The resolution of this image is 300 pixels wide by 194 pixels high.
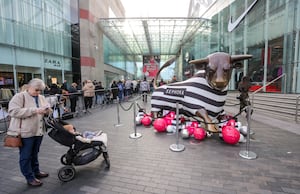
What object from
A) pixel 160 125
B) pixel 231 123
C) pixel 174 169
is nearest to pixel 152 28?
pixel 160 125

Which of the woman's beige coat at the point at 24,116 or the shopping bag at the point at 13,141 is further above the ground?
the woman's beige coat at the point at 24,116

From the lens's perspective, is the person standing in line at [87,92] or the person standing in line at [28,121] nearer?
the person standing in line at [28,121]

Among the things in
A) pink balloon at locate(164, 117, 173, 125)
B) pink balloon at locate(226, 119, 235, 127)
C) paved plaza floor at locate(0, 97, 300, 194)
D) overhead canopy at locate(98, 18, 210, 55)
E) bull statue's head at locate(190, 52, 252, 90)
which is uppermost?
overhead canopy at locate(98, 18, 210, 55)

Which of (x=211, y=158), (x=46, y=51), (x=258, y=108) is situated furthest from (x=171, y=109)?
(x=46, y=51)

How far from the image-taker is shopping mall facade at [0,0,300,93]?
10.1 metres

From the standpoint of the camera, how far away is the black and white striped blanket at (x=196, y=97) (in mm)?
4688

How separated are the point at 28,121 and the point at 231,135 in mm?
3996

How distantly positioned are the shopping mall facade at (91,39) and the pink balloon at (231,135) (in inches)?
305

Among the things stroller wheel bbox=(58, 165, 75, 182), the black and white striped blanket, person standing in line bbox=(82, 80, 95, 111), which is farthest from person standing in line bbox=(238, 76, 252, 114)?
person standing in line bbox=(82, 80, 95, 111)

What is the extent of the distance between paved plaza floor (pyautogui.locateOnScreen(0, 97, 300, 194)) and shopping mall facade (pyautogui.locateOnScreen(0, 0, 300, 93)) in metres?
7.91

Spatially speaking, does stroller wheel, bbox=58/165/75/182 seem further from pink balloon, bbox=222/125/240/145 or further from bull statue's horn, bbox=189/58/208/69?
bull statue's horn, bbox=189/58/208/69

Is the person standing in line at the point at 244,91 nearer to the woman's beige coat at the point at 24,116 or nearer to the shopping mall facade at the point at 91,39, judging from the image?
the shopping mall facade at the point at 91,39

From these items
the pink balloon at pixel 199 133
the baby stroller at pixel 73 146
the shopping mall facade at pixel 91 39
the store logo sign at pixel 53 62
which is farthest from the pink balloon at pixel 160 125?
the store logo sign at pixel 53 62

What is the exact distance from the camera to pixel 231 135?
422 centimetres
